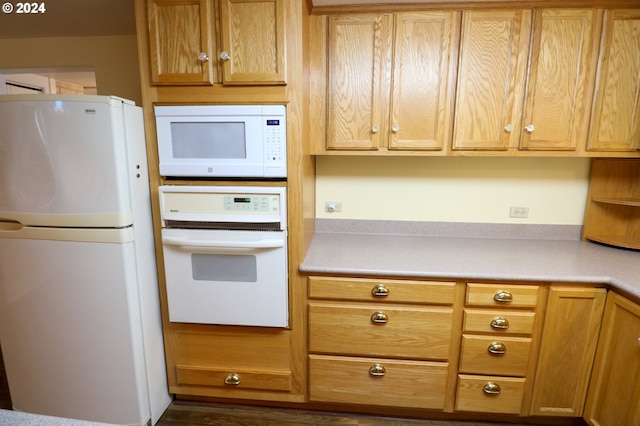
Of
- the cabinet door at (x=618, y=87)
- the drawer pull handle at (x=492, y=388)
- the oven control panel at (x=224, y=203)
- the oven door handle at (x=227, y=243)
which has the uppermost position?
the cabinet door at (x=618, y=87)

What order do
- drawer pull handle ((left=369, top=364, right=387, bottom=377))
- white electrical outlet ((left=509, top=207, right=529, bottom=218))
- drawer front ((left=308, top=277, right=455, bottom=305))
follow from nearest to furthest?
drawer front ((left=308, top=277, right=455, bottom=305))
drawer pull handle ((left=369, top=364, right=387, bottom=377))
white electrical outlet ((left=509, top=207, right=529, bottom=218))

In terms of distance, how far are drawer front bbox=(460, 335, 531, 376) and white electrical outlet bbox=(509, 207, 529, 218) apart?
81 cm

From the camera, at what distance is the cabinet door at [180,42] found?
56.9 inches

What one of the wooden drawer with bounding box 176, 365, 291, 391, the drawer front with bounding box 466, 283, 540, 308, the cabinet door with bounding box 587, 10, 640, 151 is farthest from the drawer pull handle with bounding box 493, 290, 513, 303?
the wooden drawer with bounding box 176, 365, 291, 391

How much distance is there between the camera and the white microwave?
4.86 ft

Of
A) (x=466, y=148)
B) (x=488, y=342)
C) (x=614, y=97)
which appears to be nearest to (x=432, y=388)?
(x=488, y=342)

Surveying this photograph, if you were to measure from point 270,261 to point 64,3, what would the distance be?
1719 millimetres

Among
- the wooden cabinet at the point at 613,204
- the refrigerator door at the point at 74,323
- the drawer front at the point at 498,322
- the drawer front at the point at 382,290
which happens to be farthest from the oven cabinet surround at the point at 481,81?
the refrigerator door at the point at 74,323

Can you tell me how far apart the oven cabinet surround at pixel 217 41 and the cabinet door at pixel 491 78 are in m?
0.96

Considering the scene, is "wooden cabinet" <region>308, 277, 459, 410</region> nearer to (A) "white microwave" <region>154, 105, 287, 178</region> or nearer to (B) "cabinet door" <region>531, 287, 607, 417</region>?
(B) "cabinet door" <region>531, 287, 607, 417</region>

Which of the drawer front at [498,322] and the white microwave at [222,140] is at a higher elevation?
the white microwave at [222,140]

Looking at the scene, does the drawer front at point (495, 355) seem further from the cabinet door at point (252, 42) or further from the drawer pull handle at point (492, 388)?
the cabinet door at point (252, 42)

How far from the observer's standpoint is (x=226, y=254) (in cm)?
160

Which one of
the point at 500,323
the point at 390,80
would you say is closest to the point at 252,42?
the point at 390,80
